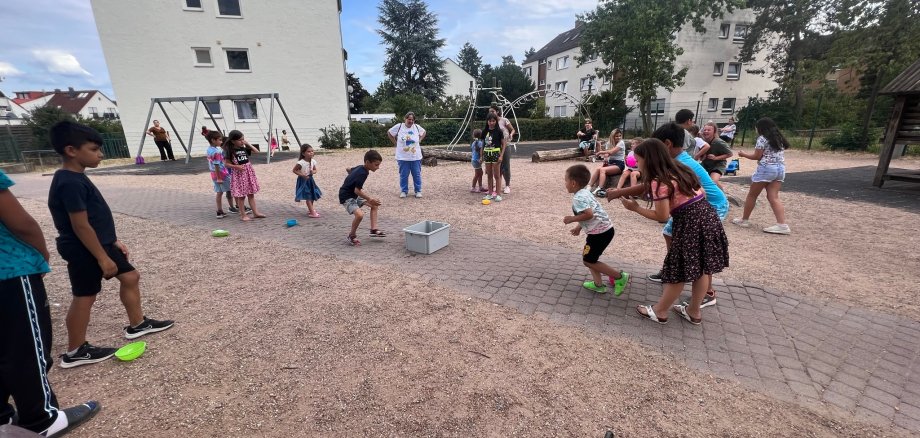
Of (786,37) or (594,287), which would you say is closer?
(594,287)

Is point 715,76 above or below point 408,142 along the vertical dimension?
above

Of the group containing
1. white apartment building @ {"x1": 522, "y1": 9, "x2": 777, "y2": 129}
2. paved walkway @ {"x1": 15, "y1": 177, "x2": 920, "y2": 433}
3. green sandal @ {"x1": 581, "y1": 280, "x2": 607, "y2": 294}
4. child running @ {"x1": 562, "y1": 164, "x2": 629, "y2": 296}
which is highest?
white apartment building @ {"x1": 522, "y1": 9, "x2": 777, "y2": 129}

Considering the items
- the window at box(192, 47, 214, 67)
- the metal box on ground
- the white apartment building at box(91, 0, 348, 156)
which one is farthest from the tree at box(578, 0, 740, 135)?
the metal box on ground

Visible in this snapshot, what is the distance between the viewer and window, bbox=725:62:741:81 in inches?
1249

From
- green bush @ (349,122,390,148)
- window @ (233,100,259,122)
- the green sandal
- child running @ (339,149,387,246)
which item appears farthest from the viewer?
green bush @ (349,122,390,148)

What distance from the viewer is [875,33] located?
1933 centimetres

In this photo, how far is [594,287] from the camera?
12.8ft

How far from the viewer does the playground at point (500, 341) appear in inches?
91.8

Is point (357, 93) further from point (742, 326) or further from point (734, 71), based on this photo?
point (742, 326)

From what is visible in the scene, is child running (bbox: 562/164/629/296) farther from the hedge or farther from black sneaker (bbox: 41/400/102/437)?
the hedge

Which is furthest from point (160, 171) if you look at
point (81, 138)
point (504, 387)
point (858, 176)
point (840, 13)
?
point (840, 13)

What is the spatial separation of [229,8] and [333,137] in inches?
318

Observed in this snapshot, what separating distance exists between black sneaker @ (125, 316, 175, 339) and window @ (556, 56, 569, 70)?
4356 cm

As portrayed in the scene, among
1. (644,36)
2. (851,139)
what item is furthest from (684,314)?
(644,36)
